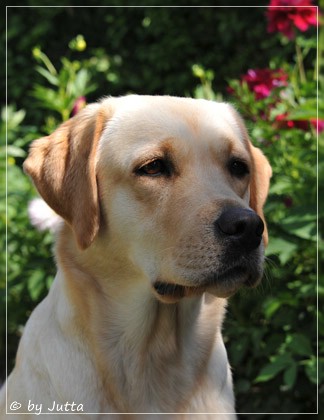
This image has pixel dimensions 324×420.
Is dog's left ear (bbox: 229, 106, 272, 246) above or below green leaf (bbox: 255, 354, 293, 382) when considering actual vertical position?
above

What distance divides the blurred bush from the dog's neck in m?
0.42

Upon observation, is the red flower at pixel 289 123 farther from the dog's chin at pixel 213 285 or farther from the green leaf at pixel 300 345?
the dog's chin at pixel 213 285

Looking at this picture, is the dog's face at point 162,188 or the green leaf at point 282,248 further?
the green leaf at point 282,248

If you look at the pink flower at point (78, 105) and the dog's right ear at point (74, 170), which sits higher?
the dog's right ear at point (74, 170)

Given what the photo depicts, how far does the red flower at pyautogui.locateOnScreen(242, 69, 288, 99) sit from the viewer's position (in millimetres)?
4604

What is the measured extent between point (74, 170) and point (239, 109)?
6.49 ft

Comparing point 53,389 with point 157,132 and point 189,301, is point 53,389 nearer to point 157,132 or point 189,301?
point 189,301

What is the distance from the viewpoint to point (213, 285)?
273 cm

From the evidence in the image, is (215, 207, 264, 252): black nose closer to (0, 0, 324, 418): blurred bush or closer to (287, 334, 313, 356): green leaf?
(0, 0, 324, 418): blurred bush

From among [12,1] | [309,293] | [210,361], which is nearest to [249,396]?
[309,293]

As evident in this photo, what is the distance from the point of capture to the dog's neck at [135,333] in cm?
299

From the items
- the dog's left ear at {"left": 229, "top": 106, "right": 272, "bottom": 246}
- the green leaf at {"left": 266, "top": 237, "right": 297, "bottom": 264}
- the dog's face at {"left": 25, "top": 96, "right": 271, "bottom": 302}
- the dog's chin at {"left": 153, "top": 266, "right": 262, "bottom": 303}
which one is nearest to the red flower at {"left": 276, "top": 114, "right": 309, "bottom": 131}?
the green leaf at {"left": 266, "top": 237, "right": 297, "bottom": 264}

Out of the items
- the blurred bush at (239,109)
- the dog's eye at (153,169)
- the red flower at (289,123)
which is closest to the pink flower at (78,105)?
the blurred bush at (239,109)

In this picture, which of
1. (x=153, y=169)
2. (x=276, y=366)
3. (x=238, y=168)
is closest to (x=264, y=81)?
(x=238, y=168)
